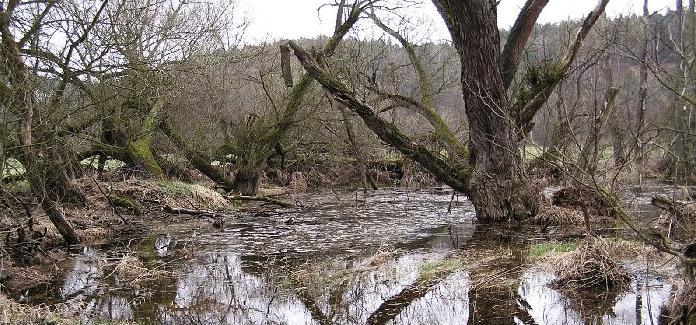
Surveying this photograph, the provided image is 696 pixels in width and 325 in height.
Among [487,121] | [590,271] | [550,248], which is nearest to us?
[590,271]

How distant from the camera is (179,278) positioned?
7.78 meters

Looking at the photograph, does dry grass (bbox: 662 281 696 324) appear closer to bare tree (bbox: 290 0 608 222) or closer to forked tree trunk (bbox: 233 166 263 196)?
bare tree (bbox: 290 0 608 222)

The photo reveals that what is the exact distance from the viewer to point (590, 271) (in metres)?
6.55

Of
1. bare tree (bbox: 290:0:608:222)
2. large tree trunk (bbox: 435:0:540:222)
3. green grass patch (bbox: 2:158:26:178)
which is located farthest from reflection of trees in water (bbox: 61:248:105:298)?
large tree trunk (bbox: 435:0:540:222)

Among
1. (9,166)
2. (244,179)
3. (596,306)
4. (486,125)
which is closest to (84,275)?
(9,166)

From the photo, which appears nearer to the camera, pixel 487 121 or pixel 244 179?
pixel 487 121

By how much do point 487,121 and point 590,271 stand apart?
5.00 m

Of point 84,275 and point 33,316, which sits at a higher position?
point 33,316

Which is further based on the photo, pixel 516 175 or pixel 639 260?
pixel 516 175

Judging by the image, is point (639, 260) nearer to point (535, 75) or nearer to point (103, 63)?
point (535, 75)

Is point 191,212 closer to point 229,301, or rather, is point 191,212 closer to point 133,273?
point 133,273

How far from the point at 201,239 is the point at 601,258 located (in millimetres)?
6625

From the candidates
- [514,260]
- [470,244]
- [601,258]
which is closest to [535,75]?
[470,244]

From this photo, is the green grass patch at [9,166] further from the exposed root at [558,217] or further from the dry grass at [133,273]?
the exposed root at [558,217]
